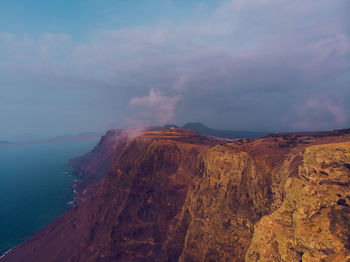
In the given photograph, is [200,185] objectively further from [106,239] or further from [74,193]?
[74,193]

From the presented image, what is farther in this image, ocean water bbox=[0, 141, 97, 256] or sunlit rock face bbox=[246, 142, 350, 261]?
ocean water bbox=[0, 141, 97, 256]

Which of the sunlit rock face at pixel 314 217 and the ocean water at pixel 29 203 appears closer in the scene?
the sunlit rock face at pixel 314 217

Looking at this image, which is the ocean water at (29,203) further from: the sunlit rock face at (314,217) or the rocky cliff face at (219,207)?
the sunlit rock face at (314,217)

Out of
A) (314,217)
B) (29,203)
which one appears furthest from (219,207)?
(29,203)

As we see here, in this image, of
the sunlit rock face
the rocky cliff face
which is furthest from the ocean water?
the sunlit rock face

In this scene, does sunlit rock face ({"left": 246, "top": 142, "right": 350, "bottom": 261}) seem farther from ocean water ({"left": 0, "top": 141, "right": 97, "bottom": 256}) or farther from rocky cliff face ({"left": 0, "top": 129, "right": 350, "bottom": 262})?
ocean water ({"left": 0, "top": 141, "right": 97, "bottom": 256})

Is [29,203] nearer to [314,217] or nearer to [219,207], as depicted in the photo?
[219,207]

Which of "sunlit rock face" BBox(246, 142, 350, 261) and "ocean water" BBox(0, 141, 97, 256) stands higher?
"sunlit rock face" BBox(246, 142, 350, 261)

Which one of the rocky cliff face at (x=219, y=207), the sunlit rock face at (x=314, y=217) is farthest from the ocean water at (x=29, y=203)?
the sunlit rock face at (x=314, y=217)
